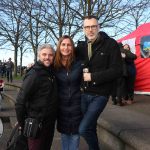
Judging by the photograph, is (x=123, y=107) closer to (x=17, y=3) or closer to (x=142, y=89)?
(x=142, y=89)

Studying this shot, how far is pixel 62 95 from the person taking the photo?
4.98 m

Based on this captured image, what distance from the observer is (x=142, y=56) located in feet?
40.3

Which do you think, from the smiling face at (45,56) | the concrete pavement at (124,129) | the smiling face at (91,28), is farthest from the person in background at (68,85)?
the concrete pavement at (124,129)

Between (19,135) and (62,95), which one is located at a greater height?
(62,95)

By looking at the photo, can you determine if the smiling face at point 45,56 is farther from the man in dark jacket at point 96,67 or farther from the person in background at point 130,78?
the person in background at point 130,78

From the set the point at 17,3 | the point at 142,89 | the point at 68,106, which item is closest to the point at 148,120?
the point at 68,106

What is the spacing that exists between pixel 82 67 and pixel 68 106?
472 millimetres

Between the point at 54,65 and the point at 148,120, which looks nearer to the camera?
the point at 54,65

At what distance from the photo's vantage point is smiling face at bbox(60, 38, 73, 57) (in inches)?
196

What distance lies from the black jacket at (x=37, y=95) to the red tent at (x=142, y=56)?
746 cm

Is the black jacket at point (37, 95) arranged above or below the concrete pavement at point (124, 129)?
above

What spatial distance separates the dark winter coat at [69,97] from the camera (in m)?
4.97

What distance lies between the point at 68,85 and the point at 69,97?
14 cm

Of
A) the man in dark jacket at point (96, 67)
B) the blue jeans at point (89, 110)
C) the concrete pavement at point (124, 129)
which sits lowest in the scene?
the concrete pavement at point (124, 129)
